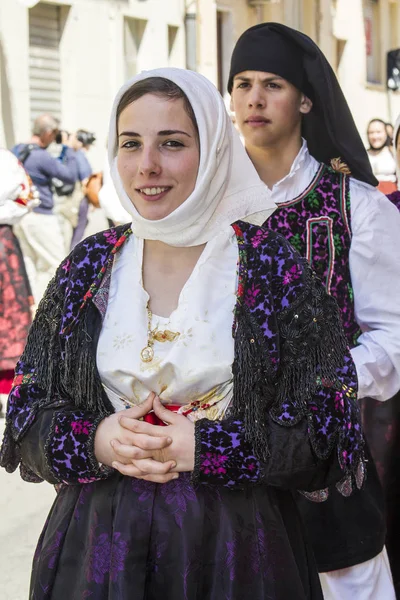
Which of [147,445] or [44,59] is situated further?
[44,59]

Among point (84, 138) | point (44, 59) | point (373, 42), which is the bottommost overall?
point (84, 138)

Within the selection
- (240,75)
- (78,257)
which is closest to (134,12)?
(240,75)

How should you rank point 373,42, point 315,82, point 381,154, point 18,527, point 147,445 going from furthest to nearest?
point 373,42
point 381,154
point 18,527
point 315,82
point 147,445

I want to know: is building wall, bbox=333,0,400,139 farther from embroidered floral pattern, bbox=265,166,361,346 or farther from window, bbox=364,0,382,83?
embroidered floral pattern, bbox=265,166,361,346

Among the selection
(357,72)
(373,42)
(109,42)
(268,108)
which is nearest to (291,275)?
(268,108)

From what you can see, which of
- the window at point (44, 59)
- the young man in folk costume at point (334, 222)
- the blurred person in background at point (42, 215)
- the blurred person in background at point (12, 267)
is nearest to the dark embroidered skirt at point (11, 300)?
the blurred person in background at point (12, 267)

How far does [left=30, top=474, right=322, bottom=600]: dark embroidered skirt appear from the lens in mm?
2240

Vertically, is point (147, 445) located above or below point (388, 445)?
above

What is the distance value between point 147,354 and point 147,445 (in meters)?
0.23

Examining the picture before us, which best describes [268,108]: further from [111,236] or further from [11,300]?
[11,300]

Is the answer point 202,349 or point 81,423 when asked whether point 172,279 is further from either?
point 81,423

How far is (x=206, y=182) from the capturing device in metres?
2.36

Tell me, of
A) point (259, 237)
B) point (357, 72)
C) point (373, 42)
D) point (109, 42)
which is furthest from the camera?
point (373, 42)

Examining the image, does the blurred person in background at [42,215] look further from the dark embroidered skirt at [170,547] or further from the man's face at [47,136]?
the dark embroidered skirt at [170,547]
